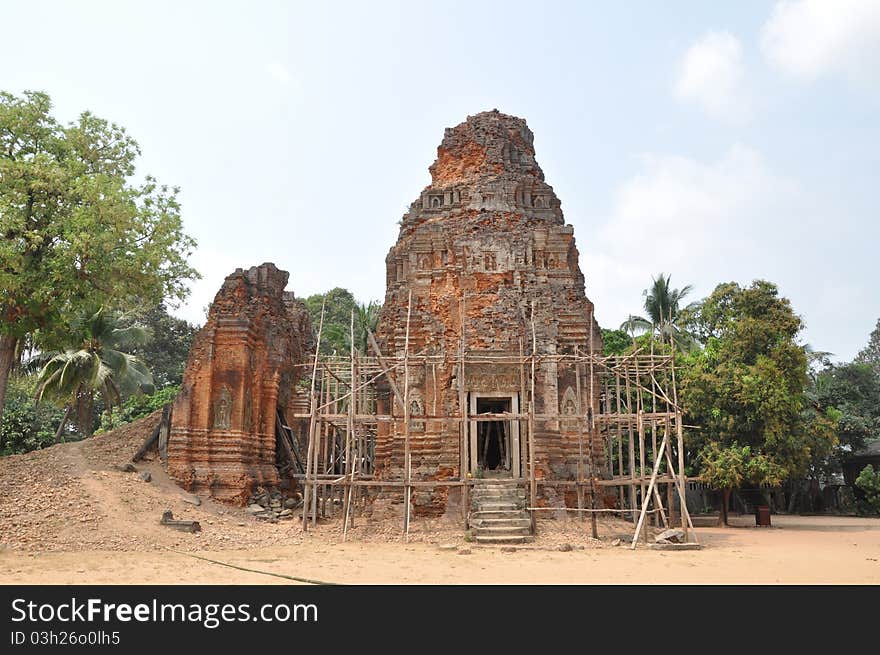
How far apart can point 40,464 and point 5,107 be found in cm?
872

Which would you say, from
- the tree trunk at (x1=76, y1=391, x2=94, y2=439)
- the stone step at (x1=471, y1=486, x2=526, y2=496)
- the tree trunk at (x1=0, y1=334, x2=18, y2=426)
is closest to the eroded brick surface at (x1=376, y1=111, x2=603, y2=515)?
the stone step at (x1=471, y1=486, x2=526, y2=496)

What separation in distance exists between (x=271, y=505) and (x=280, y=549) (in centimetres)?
664

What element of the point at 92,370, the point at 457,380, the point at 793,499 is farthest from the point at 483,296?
the point at 793,499

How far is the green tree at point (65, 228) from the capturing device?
624 inches

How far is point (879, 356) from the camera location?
54.8m

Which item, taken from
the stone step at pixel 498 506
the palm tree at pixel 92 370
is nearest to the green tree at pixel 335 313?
the palm tree at pixel 92 370

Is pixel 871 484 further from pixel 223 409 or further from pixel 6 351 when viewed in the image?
pixel 6 351

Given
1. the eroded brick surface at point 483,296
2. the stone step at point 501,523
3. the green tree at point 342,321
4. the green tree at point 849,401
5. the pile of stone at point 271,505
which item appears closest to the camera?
the stone step at point 501,523

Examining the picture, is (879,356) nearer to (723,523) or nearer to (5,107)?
(723,523)

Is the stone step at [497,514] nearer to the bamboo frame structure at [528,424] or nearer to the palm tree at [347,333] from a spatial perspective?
the bamboo frame structure at [528,424]

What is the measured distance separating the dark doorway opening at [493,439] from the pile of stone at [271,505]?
5732 mm

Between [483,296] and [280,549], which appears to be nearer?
[280,549]

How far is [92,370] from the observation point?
2555 cm

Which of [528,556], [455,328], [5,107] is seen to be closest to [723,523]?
[455,328]
